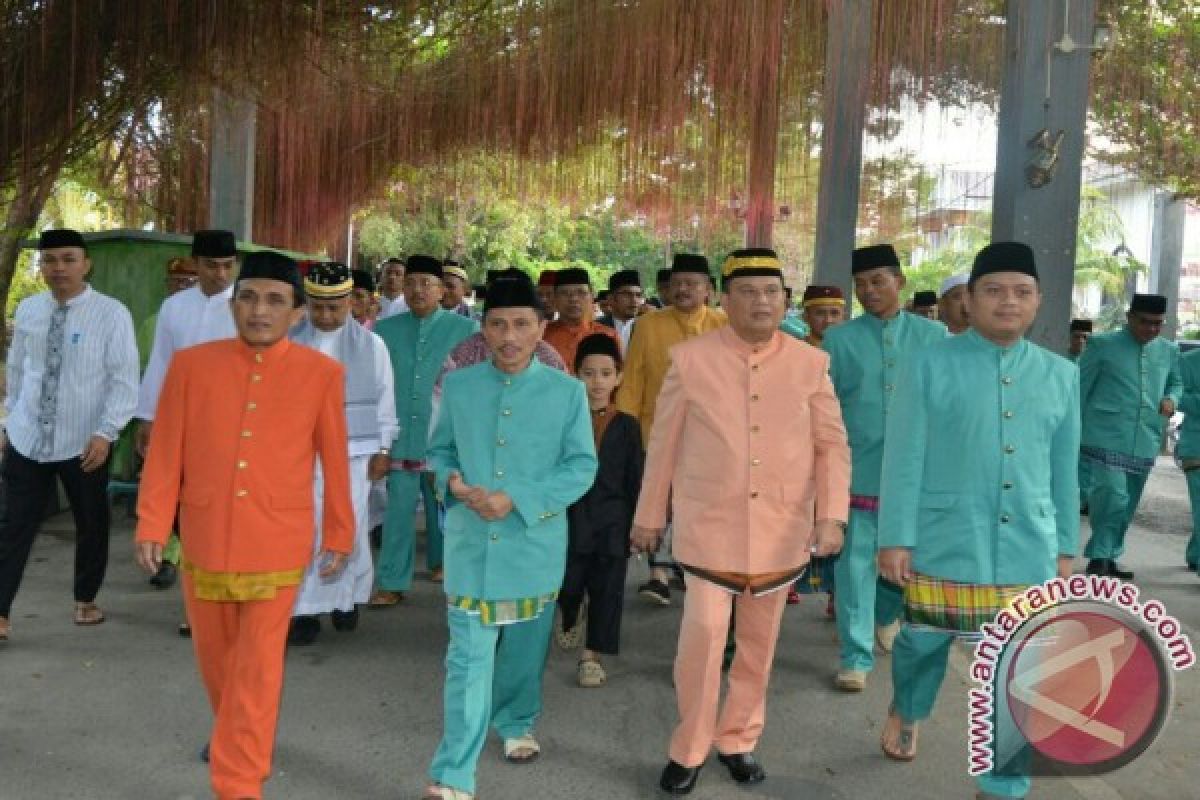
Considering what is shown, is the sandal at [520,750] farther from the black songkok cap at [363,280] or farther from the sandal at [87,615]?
the black songkok cap at [363,280]

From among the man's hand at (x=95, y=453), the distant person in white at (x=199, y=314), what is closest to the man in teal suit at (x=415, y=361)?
the distant person in white at (x=199, y=314)

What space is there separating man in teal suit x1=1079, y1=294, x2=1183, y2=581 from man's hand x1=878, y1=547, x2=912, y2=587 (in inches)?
179

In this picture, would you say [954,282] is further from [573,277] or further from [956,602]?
[956,602]

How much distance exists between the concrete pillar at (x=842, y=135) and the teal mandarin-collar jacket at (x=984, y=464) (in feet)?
15.1

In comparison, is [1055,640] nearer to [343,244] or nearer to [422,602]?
[422,602]

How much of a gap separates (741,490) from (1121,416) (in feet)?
16.8

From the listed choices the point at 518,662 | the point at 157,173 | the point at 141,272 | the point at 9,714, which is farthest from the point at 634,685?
the point at 157,173

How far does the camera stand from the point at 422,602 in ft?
20.7

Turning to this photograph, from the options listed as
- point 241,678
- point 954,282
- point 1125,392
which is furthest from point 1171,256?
point 241,678

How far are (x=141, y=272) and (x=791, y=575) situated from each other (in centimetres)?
621

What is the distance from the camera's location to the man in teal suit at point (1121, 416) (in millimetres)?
7672

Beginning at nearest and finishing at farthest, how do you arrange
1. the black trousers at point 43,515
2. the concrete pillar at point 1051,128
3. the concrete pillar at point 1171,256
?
the black trousers at point 43,515
the concrete pillar at point 1051,128
the concrete pillar at point 1171,256

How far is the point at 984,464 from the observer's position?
3627 millimetres

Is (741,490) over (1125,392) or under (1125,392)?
under
